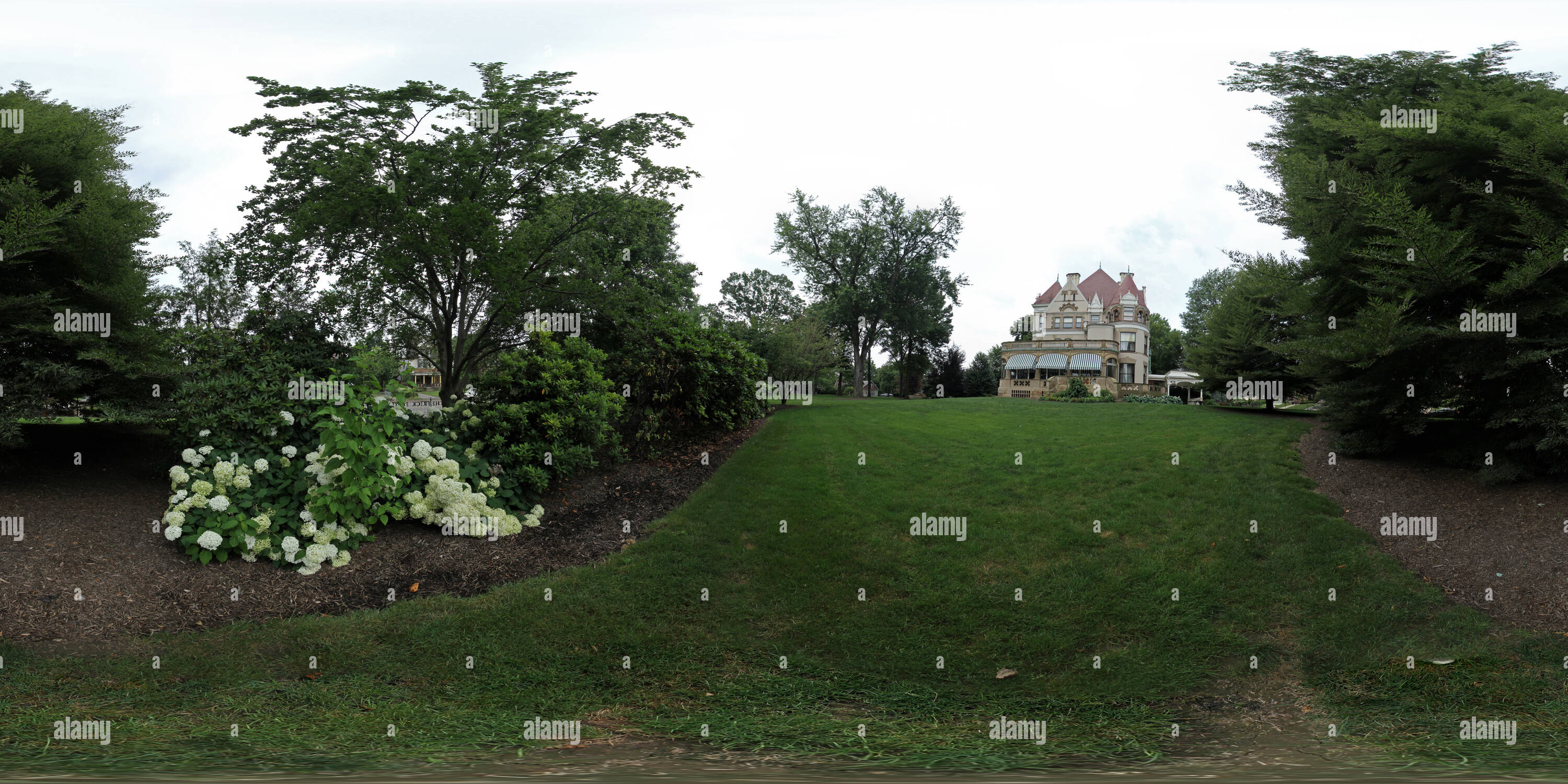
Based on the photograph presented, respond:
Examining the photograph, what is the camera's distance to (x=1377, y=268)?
11938 mm

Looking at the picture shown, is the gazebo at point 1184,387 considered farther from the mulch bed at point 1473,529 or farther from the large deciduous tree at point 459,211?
the large deciduous tree at point 459,211

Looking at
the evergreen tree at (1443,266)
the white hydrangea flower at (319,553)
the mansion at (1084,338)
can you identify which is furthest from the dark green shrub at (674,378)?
the mansion at (1084,338)

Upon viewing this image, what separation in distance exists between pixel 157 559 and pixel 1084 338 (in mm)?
56679

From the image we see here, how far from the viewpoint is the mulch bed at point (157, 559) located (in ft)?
28.3

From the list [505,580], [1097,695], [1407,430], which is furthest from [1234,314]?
[505,580]

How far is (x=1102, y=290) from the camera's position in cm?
6550

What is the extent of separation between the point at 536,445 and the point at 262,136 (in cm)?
976

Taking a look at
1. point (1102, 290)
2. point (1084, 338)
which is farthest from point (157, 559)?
point (1102, 290)

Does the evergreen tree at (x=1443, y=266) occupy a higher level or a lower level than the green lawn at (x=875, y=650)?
higher

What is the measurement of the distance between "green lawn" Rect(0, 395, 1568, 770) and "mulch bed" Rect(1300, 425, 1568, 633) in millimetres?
420

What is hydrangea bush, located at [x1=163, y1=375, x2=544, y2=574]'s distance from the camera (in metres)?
9.99

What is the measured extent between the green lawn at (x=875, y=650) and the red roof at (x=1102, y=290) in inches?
2142

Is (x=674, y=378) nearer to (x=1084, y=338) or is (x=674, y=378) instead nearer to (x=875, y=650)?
(x=875, y=650)

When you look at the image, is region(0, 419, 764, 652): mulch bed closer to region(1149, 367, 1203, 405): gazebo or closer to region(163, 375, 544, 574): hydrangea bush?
region(163, 375, 544, 574): hydrangea bush
